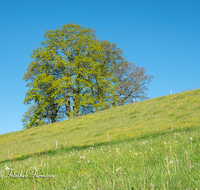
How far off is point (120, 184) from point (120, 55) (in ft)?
140

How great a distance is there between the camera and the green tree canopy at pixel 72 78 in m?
37.8

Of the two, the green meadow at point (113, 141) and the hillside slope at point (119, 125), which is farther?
the hillside slope at point (119, 125)

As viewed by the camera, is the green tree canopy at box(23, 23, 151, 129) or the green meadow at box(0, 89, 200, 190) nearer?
the green meadow at box(0, 89, 200, 190)

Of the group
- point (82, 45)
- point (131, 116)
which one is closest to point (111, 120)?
point (131, 116)

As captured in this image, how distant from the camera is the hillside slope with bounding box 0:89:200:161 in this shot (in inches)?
832

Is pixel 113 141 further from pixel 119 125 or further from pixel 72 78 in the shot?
pixel 72 78

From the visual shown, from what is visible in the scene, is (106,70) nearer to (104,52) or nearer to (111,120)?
(104,52)

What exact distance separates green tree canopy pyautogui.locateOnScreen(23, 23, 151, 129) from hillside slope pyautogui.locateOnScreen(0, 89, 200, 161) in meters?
6.13

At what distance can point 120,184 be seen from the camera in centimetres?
331

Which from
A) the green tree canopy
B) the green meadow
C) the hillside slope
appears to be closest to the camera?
the green meadow

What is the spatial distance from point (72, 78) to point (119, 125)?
1542 centimetres

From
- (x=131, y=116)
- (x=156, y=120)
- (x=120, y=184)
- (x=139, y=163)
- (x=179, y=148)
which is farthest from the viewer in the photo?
(x=131, y=116)

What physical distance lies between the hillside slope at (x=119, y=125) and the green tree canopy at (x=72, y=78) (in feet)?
20.1

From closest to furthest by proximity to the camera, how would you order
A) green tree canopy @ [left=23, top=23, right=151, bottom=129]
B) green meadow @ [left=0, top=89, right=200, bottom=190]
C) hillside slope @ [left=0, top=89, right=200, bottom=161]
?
1. green meadow @ [left=0, top=89, right=200, bottom=190]
2. hillside slope @ [left=0, top=89, right=200, bottom=161]
3. green tree canopy @ [left=23, top=23, right=151, bottom=129]
